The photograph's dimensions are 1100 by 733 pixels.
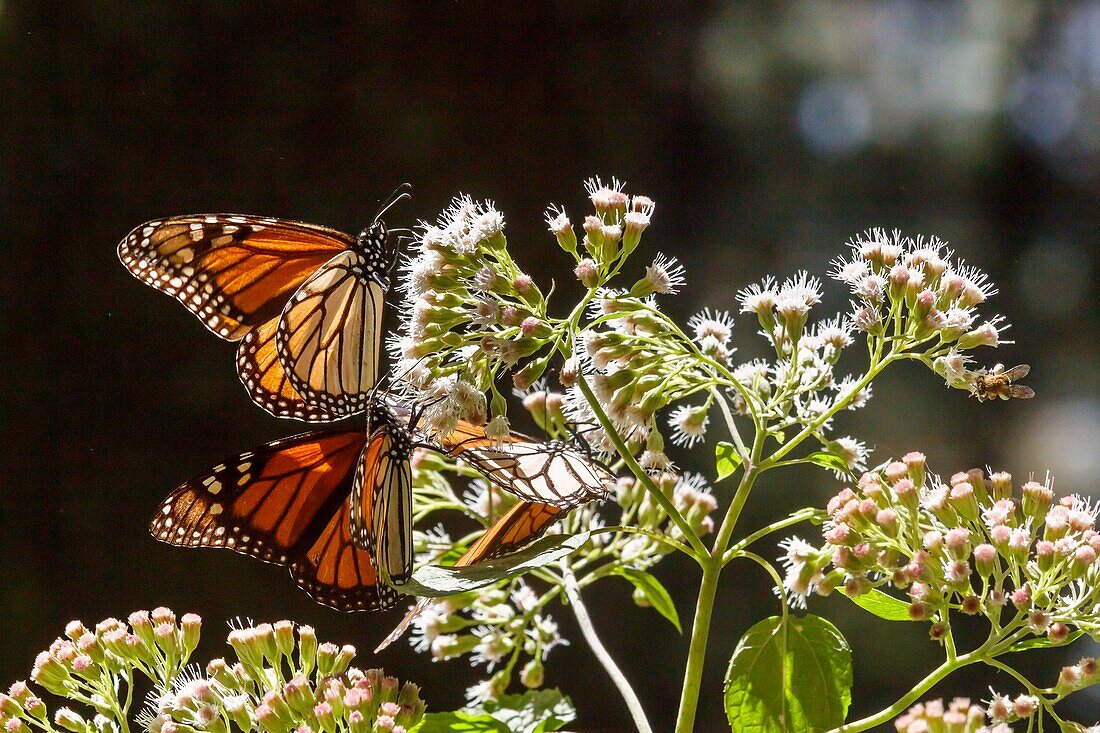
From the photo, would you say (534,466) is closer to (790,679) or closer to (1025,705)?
(790,679)

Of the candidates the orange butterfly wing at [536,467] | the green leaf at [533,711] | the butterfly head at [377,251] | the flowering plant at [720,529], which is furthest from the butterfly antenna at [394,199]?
the green leaf at [533,711]

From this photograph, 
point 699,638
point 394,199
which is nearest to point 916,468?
point 699,638

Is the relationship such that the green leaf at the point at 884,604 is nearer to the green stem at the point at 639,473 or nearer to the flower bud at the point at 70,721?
the green stem at the point at 639,473

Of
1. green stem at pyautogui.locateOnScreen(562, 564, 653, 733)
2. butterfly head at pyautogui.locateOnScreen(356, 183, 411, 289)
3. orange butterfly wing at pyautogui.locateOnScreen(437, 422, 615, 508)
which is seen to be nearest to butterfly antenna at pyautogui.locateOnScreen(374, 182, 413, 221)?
butterfly head at pyautogui.locateOnScreen(356, 183, 411, 289)

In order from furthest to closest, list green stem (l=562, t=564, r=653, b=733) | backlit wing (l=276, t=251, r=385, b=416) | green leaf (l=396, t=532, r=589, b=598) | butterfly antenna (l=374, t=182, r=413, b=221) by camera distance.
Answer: butterfly antenna (l=374, t=182, r=413, b=221), backlit wing (l=276, t=251, r=385, b=416), green stem (l=562, t=564, r=653, b=733), green leaf (l=396, t=532, r=589, b=598)

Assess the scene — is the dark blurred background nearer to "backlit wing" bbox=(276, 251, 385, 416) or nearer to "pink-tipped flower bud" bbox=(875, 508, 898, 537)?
"backlit wing" bbox=(276, 251, 385, 416)

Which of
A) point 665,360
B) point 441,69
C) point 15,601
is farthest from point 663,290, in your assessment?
point 15,601
